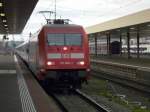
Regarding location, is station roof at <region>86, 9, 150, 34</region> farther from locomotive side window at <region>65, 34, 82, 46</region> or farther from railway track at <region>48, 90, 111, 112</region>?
railway track at <region>48, 90, 111, 112</region>

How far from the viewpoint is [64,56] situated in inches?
771

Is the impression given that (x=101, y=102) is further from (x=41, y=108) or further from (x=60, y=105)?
(x=41, y=108)

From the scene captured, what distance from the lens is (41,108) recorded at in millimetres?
13109

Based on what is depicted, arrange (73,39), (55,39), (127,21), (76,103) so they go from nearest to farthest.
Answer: (76,103)
(55,39)
(73,39)
(127,21)

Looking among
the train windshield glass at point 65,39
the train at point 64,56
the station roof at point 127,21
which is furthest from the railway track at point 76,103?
the station roof at point 127,21

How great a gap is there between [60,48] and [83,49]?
994 mm

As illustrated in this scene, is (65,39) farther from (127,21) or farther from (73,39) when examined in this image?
(127,21)

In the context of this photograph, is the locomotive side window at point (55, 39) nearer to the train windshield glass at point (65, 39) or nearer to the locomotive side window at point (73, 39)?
the train windshield glass at point (65, 39)

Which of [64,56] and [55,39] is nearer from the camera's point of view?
[64,56]

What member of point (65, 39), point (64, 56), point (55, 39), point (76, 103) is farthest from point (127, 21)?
point (76, 103)

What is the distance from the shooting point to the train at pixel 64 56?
19.3 meters

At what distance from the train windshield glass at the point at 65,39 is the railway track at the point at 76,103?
2235mm

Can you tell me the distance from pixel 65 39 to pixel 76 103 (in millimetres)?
3794

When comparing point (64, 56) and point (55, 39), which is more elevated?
point (55, 39)
